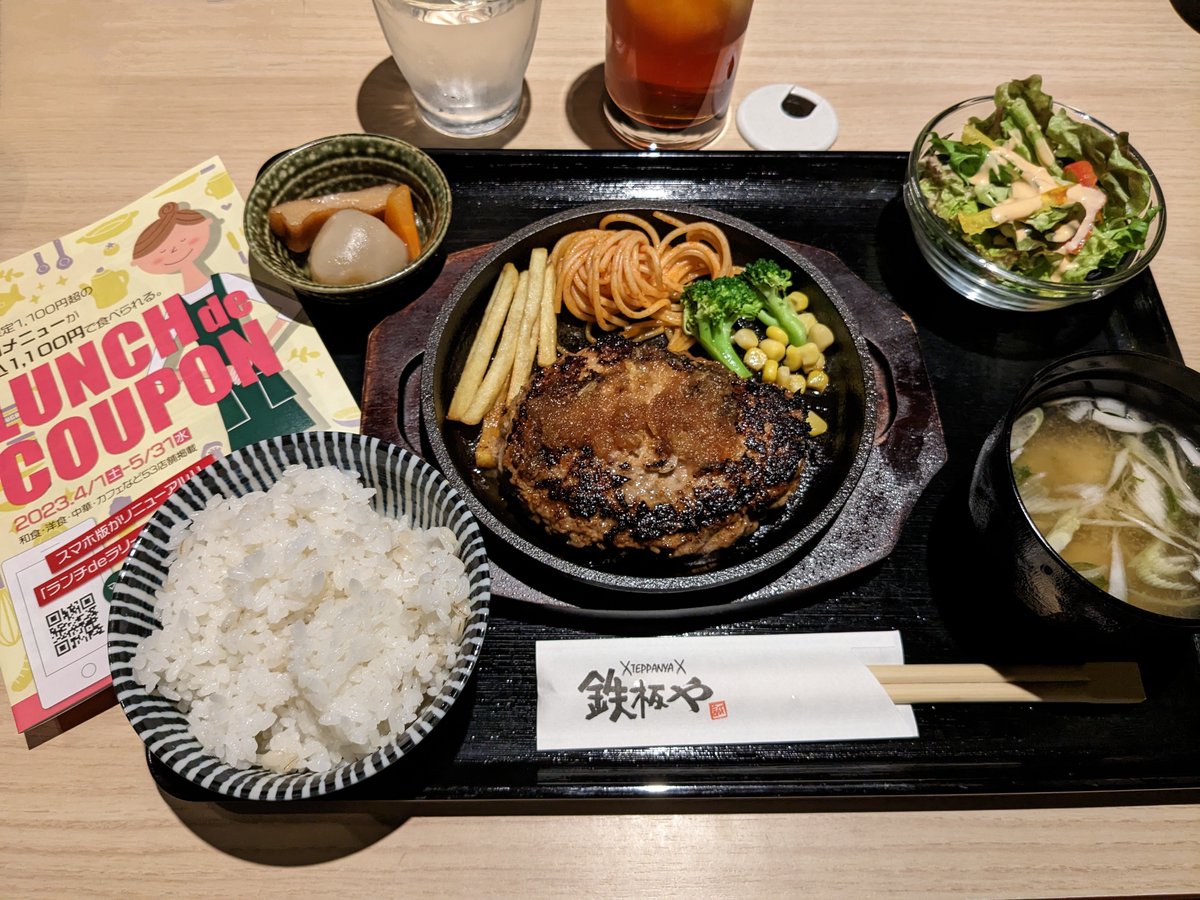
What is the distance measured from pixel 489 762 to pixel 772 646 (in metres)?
0.84

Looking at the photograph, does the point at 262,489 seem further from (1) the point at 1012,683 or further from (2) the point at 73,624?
(1) the point at 1012,683

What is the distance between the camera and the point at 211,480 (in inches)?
82.0

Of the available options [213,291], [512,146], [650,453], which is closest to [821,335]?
[650,453]

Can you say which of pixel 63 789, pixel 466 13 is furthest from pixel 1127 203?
pixel 63 789

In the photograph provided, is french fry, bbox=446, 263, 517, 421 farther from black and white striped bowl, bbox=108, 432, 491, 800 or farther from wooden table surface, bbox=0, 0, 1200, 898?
wooden table surface, bbox=0, 0, 1200, 898

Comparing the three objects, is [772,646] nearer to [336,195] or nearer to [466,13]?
[336,195]

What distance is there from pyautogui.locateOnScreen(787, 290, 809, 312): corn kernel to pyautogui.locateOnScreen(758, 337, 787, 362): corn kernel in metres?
0.16

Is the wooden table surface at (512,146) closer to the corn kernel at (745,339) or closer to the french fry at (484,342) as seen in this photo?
the french fry at (484,342)

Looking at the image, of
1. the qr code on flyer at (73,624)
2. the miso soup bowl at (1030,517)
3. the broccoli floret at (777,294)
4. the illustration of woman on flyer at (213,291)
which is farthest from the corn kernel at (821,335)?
the qr code on flyer at (73,624)

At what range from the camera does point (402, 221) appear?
2.67m

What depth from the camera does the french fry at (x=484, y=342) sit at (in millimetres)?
2457

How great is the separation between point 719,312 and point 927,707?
1350 mm

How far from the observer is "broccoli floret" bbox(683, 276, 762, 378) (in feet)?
8.31

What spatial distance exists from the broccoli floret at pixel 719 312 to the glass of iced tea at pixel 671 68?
86cm
